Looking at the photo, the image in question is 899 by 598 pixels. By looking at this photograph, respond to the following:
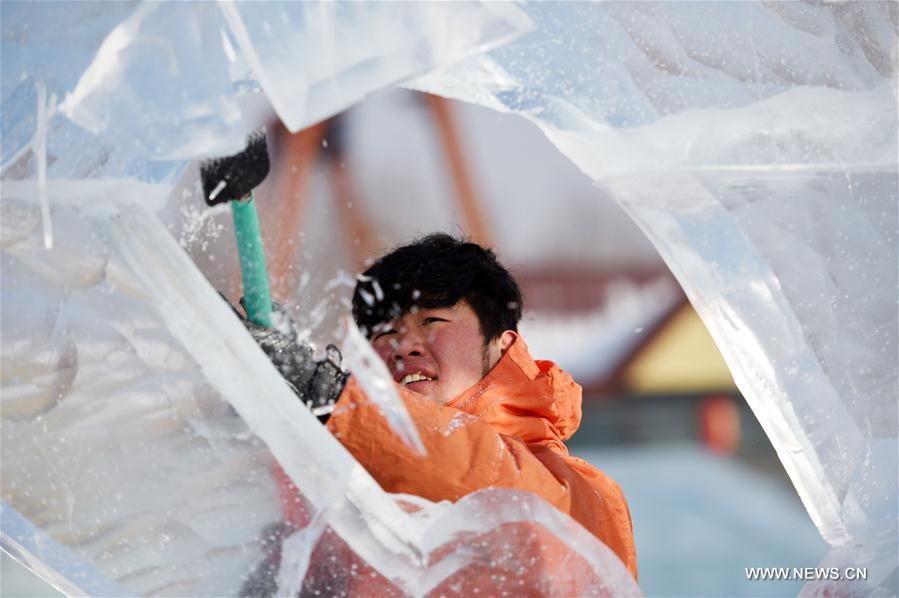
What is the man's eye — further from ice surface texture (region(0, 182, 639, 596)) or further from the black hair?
ice surface texture (region(0, 182, 639, 596))

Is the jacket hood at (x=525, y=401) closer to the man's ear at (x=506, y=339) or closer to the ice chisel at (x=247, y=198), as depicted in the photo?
the man's ear at (x=506, y=339)

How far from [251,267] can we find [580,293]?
398cm

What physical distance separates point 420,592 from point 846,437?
49 cm

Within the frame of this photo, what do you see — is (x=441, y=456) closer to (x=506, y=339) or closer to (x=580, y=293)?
(x=506, y=339)

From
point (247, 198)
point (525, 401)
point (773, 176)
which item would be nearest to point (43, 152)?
point (247, 198)

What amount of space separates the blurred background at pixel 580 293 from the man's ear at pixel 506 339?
246 millimetres

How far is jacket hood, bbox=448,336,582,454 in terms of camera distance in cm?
118

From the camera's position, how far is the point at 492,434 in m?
1.03

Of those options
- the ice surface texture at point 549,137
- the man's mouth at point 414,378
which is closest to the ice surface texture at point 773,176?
the ice surface texture at point 549,137

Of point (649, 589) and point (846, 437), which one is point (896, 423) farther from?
point (649, 589)

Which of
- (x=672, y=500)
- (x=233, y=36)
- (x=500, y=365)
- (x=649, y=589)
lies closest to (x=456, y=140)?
(x=649, y=589)

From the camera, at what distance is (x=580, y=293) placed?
504cm

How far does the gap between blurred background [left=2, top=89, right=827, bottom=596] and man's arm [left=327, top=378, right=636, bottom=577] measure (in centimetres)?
40

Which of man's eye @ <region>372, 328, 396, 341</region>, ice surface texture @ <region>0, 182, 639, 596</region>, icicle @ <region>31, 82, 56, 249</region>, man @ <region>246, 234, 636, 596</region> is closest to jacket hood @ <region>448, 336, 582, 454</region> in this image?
man @ <region>246, 234, 636, 596</region>
